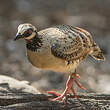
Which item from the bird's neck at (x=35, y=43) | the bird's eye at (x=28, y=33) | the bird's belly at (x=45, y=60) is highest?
the bird's eye at (x=28, y=33)

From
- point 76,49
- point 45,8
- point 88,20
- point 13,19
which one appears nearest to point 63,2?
point 45,8

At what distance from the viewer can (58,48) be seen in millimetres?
5953

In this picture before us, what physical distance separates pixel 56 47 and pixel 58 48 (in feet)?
0.16

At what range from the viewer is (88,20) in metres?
13.3

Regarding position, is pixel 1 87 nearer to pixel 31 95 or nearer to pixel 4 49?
pixel 31 95

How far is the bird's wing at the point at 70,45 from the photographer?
5.97 meters

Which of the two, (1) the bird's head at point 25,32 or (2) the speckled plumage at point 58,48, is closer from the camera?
(1) the bird's head at point 25,32

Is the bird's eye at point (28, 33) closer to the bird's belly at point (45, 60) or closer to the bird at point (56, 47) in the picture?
the bird at point (56, 47)

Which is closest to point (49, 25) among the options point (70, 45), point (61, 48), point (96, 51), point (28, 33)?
point (96, 51)

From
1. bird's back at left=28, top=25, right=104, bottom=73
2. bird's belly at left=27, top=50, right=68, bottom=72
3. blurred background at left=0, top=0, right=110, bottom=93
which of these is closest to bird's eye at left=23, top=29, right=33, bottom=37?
bird's back at left=28, top=25, right=104, bottom=73

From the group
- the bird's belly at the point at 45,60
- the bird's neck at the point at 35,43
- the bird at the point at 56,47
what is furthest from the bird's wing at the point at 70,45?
the bird's neck at the point at 35,43

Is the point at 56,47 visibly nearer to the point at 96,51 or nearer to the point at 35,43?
the point at 35,43

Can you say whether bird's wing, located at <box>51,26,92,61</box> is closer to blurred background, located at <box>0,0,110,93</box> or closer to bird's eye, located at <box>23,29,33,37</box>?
bird's eye, located at <box>23,29,33,37</box>

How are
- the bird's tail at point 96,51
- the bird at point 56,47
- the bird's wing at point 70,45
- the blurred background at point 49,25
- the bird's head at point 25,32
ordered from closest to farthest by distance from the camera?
the bird's head at point 25,32 < the bird at point 56,47 < the bird's wing at point 70,45 < the bird's tail at point 96,51 < the blurred background at point 49,25
